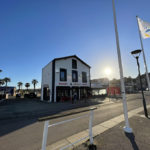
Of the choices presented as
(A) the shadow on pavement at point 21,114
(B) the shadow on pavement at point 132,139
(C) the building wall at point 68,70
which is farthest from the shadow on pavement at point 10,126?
(C) the building wall at point 68,70

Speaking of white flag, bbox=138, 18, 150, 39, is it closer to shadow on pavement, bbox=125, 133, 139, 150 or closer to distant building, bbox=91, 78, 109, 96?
shadow on pavement, bbox=125, 133, 139, 150

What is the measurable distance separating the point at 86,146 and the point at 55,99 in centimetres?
1479

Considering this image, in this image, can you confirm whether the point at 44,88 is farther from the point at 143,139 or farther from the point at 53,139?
the point at 143,139

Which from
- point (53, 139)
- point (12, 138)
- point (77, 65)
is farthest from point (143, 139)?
point (77, 65)

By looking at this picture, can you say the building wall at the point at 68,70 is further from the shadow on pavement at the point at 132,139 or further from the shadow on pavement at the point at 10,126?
the shadow on pavement at the point at 132,139

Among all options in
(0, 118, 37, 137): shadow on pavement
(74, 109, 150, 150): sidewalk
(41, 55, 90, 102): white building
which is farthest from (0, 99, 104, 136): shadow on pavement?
(41, 55, 90, 102): white building

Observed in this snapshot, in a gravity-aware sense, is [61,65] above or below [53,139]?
above

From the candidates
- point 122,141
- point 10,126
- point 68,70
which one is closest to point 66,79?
point 68,70

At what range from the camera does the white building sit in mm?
17234

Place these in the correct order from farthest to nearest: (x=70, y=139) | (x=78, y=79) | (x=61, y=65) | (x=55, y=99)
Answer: (x=78, y=79) < (x=61, y=65) < (x=55, y=99) < (x=70, y=139)

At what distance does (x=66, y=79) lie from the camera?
60.2 feet

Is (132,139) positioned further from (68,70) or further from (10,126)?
(68,70)

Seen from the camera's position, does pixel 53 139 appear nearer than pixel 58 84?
Yes

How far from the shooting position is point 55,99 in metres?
16.9
